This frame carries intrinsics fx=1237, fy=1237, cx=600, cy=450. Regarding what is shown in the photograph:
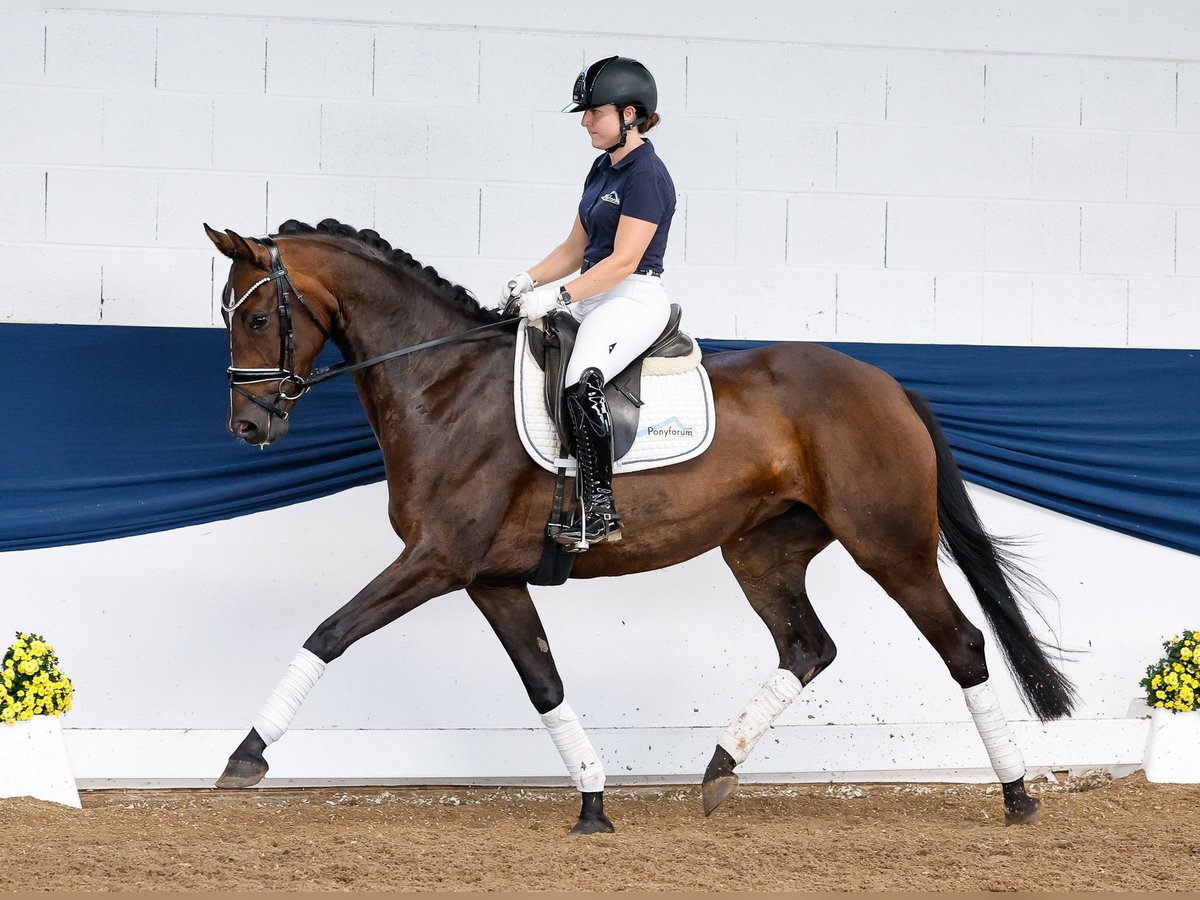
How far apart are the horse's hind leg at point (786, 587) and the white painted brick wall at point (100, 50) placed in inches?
121

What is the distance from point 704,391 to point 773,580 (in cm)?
84

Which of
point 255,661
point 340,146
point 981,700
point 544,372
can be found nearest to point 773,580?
point 981,700

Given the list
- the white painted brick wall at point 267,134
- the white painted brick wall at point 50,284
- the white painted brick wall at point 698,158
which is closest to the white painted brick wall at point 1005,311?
the white painted brick wall at point 698,158

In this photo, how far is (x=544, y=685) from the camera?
406 cm

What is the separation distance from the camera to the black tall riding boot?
380cm

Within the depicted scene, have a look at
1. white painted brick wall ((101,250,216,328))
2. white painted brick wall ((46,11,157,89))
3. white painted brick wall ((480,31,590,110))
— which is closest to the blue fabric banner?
white painted brick wall ((101,250,216,328))

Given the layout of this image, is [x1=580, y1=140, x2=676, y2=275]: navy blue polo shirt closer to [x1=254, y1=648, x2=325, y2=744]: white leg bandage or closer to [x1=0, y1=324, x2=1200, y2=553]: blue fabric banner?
[x1=0, y1=324, x2=1200, y2=553]: blue fabric banner

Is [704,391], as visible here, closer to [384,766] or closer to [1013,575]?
[1013,575]

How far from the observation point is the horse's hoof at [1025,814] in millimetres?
4230

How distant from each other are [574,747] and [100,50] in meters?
3.38

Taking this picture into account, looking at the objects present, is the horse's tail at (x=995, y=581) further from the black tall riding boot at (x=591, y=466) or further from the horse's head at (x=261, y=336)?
the horse's head at (x=261, y=336)

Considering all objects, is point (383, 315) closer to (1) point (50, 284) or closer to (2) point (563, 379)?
(2) point (563, 379)

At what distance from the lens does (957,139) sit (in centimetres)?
549

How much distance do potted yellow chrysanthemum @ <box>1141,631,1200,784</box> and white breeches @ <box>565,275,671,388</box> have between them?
8.05ft
